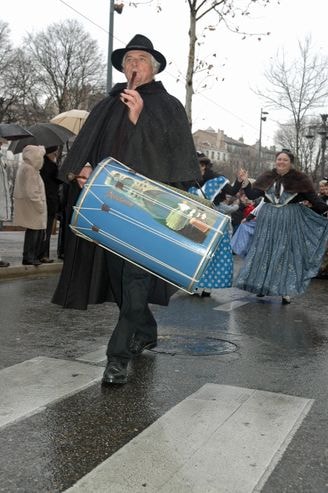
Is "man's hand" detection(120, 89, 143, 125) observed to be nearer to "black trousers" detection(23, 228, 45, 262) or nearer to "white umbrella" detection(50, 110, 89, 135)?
"black trousers" detection(23, 228, 45, 262)

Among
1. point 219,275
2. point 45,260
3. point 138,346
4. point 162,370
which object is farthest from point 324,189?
point 162,370

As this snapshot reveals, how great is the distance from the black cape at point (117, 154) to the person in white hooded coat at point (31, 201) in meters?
5.01

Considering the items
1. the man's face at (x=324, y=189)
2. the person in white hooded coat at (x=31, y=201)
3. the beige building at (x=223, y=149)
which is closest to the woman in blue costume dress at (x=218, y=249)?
the person in white hooded coat at (x=31, y=201)

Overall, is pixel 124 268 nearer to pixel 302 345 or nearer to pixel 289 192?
pixel 302 345

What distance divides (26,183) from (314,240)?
425 centimetres

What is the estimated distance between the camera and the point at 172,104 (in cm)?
418


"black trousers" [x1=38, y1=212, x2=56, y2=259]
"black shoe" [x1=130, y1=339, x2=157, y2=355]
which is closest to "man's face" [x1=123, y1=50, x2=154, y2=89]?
"black shoe" [x1=130, y1=339, x2=157, y2=355]

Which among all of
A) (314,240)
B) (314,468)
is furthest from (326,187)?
(314,468)

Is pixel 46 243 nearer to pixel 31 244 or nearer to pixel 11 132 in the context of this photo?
pixel 31 244

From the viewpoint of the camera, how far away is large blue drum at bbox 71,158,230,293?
140 inches

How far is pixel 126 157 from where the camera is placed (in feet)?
13.3

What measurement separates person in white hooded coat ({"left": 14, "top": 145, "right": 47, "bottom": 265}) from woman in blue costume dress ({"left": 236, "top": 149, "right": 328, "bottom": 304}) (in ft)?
10.6

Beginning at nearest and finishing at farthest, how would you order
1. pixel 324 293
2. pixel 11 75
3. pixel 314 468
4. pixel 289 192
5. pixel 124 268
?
pixel 314 468 → pixel 124 268 → pixel 289 192 → pixel 324 293 → pixel 11 75

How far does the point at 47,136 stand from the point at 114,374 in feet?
25.4
